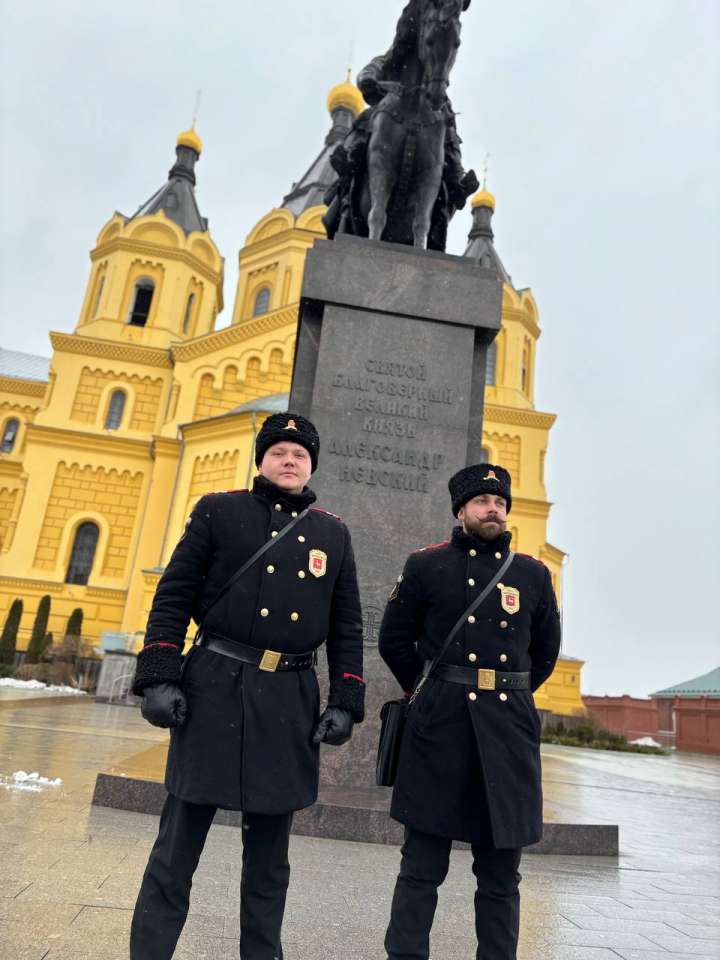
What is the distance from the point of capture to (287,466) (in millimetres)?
2496

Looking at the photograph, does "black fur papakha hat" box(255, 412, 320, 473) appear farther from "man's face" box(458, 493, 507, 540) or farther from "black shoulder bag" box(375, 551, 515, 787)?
"black shoulder bag" box(375, 551, 515, 787)

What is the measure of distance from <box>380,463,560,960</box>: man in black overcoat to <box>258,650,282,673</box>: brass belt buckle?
0.53 meters

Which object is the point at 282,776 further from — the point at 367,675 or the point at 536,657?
the point at 367,675

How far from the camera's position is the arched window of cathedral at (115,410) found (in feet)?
98.2

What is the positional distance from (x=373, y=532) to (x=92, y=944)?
10.2ft

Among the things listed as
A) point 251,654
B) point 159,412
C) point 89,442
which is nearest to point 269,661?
point 251,654

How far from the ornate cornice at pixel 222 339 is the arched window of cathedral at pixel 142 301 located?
3213 mm

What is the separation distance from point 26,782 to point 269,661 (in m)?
3.39

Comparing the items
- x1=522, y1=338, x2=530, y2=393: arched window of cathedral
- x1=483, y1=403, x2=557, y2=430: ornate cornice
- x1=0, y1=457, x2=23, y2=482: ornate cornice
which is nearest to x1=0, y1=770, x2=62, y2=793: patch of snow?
x1=483, y1=403, x2=557, y2=430: ornate cornice

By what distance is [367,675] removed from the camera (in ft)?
15.5

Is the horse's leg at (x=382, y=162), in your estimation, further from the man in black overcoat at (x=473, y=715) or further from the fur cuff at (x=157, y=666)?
the fur cuff at (x=157, y=666)

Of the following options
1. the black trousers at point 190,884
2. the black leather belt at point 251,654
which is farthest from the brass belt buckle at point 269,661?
the black trousers at point 190,884

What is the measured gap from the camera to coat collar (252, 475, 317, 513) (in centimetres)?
248

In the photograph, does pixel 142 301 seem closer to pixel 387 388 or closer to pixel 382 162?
pixel 382 162
